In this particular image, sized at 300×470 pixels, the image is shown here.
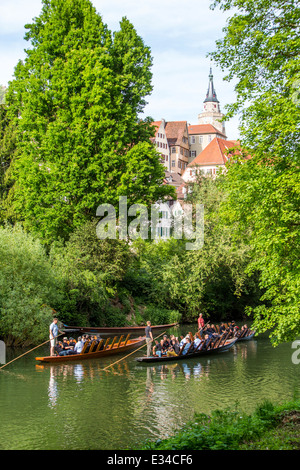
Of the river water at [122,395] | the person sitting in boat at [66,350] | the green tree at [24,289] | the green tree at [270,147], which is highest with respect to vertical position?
the green tree at [270,147]

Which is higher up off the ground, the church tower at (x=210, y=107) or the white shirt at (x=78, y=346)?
the church tower at (x=210, y=107)

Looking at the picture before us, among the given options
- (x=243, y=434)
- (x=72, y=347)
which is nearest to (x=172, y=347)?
(x=72, y=347)

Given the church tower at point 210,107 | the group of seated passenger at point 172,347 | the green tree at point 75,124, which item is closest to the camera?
the group of seated passenger at point 172,347

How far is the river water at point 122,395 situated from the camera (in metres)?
11.9

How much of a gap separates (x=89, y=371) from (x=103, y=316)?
11.3m

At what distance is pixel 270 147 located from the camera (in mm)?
13812

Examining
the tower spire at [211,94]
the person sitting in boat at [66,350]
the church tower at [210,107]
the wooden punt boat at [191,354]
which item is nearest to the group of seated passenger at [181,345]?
the wooden punt boat at [191,354]

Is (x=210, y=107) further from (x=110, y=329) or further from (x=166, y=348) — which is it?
(x=166, y=348)

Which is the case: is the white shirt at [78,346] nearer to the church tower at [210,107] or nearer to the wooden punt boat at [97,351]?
the wooden punt boat at [97,351]

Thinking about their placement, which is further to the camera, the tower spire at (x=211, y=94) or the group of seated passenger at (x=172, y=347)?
the tower spire at (x=211, y=94)

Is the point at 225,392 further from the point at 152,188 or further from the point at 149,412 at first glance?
the point at 152,188

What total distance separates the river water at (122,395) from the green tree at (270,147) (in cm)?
296
